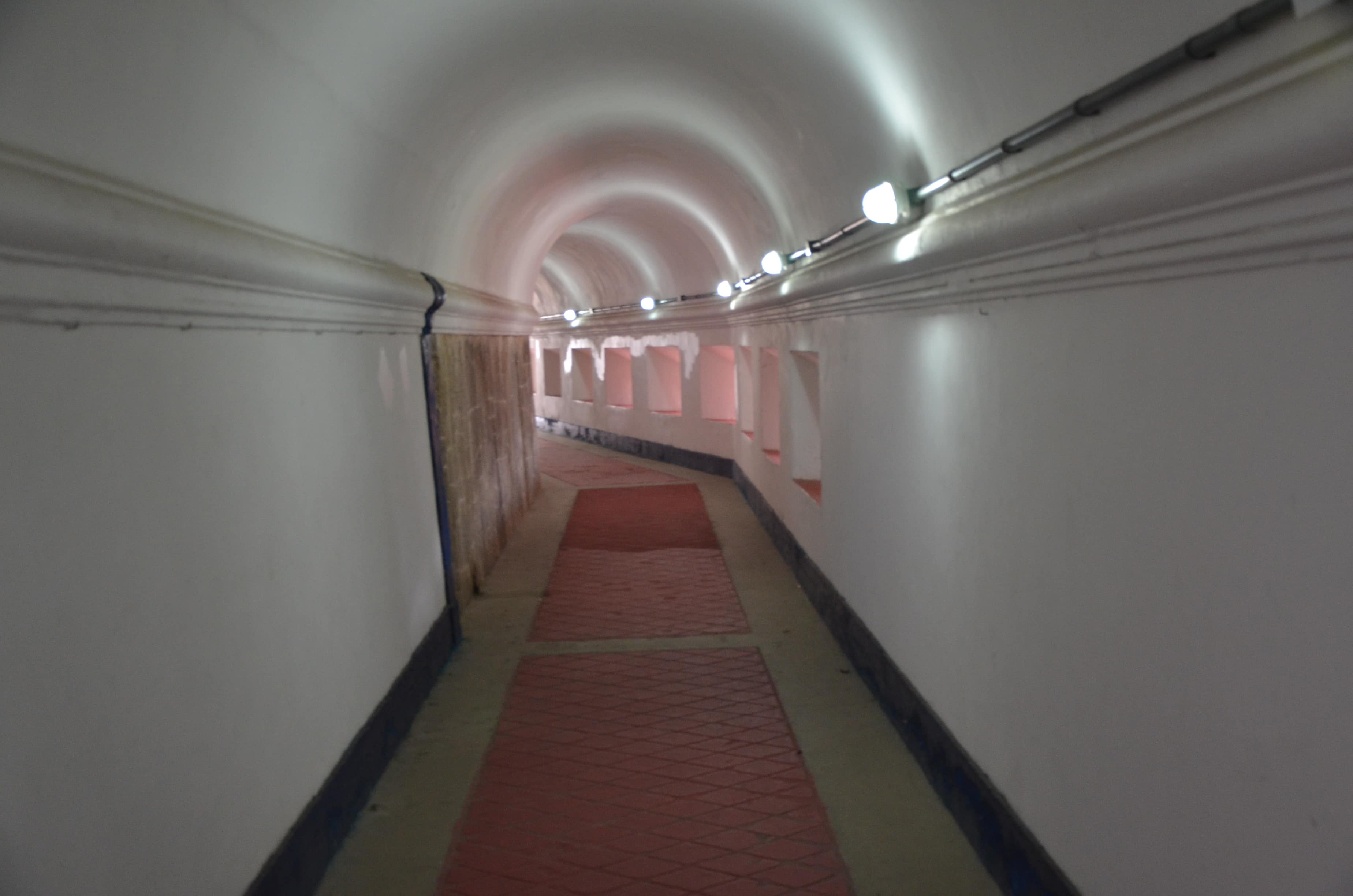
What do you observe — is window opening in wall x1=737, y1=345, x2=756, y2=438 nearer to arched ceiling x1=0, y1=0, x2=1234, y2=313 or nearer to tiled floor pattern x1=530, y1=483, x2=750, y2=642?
tiled floor pattern x1=530, y1=483, x2=750, y2=642

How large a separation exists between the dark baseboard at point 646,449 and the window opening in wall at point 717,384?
749 millimetres

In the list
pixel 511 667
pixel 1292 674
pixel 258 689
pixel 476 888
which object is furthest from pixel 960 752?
pixel 511 667

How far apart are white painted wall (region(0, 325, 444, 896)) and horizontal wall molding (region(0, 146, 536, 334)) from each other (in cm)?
8

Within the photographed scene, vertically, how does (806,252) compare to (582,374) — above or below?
above

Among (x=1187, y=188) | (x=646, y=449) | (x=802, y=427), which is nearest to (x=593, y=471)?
(x=646, y=449)

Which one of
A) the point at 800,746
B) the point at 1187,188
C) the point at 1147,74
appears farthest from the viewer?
the point at 800,746

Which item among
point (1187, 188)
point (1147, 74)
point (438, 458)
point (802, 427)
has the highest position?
point (1147, 74)

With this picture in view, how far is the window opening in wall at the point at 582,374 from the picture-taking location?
21.8m

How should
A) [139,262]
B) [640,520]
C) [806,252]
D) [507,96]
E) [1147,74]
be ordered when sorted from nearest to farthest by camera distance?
[1147,74] < [139,262] < [507,96] < [806,252] < [640,520]

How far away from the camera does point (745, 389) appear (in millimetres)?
13508

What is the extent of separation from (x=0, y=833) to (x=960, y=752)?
3629 millimetres

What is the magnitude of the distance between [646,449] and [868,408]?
12503mm

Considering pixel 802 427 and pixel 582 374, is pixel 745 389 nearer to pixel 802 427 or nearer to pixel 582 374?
pixel 802 427

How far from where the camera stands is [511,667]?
272 inches
